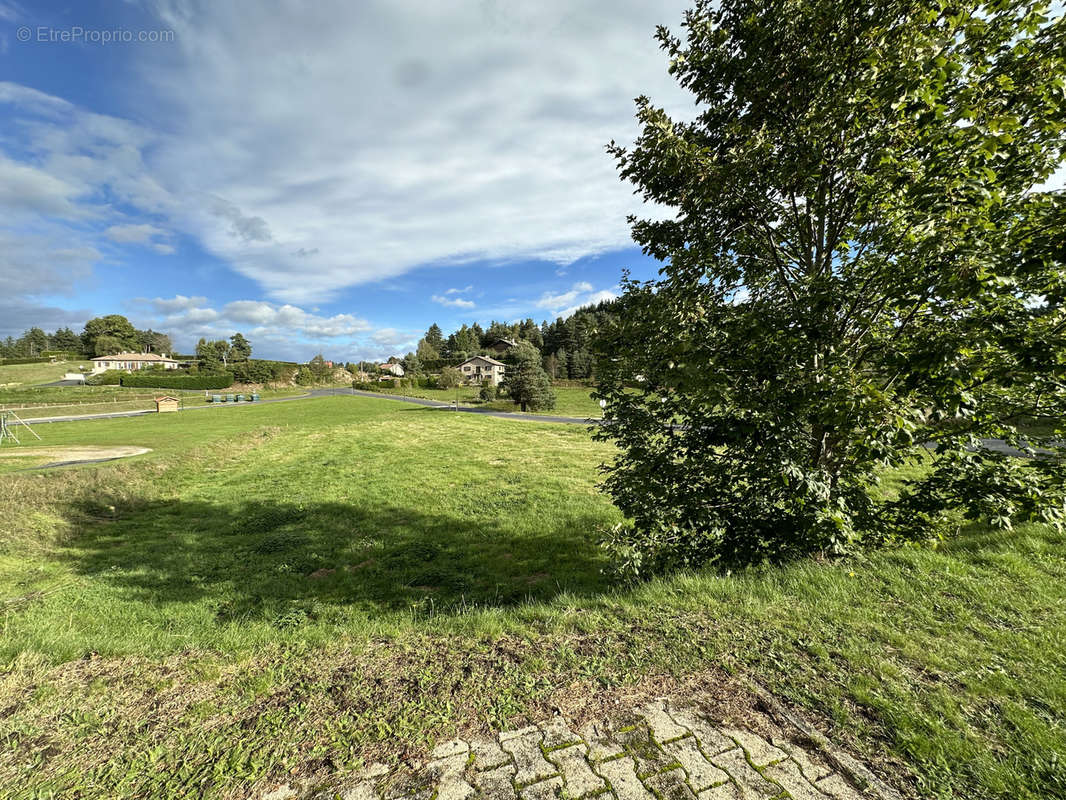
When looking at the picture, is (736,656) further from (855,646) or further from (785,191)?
(785,191)

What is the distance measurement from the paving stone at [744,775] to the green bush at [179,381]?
3251 inches

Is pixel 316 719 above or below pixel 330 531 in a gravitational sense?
above

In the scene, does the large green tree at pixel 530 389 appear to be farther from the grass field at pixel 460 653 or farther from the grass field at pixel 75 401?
the grass field at pixel 75 401

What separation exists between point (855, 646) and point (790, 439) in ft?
6.59

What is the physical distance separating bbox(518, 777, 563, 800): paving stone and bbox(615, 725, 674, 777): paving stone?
513 millimetres

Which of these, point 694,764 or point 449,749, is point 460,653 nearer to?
point 449,749

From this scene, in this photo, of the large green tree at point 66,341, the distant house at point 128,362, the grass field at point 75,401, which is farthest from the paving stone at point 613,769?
the large green tree at point 66,341

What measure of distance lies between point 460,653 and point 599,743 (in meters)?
1.67

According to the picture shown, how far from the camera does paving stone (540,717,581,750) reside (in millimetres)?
2770

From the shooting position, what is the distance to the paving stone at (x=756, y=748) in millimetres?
2580

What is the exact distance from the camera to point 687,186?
5.05 meters

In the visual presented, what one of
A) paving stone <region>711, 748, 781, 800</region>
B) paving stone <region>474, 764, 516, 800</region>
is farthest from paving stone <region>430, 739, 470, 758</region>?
paving stone <region>711, 748, 781, 800</region>

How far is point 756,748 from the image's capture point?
8.75ft

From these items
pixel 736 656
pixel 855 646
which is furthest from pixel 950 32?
pixel 736 656
